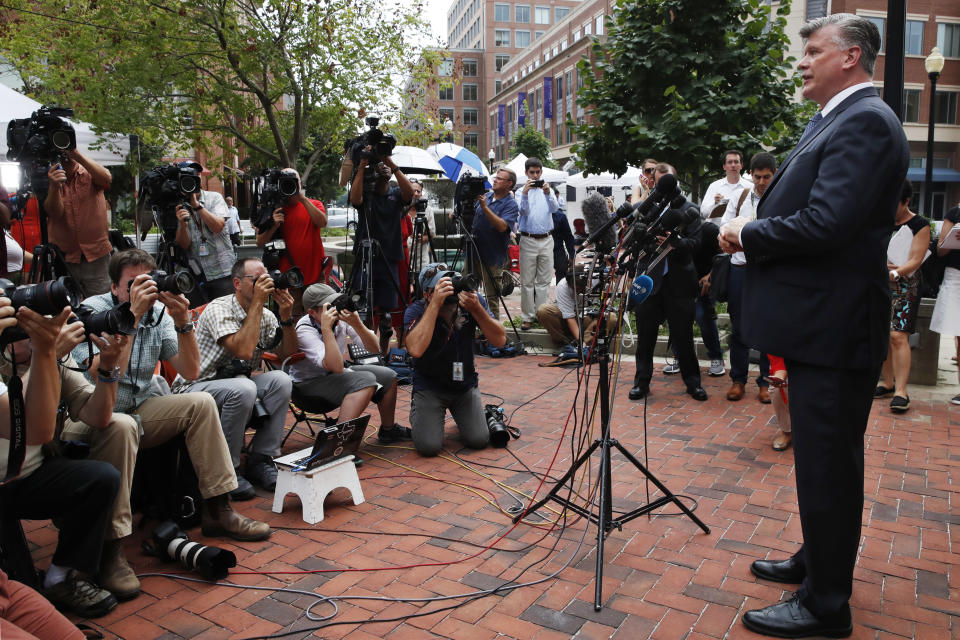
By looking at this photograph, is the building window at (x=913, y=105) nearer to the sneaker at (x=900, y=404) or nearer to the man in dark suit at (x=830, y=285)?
the sneaker at (x=900, y=404)

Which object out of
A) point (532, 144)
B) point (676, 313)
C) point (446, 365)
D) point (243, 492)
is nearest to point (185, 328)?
point (243, 492)

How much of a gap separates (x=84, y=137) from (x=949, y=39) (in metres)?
34.5

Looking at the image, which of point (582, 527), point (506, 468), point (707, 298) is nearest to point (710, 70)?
Result: point (707, 298)

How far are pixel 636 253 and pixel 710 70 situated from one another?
646cm

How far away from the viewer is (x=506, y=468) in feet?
15.4

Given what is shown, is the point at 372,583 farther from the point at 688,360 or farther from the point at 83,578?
the point at 688,360

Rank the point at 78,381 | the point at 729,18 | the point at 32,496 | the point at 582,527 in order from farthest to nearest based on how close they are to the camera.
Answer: the point at 729,18
the point at 582,527
the point at 78,381
the point at 32,496

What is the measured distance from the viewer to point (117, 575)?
3.17 metres

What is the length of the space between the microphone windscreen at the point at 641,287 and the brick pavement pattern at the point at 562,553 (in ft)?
3.72

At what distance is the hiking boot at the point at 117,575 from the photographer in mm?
3133

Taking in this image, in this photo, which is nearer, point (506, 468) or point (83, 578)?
point (83, 578)

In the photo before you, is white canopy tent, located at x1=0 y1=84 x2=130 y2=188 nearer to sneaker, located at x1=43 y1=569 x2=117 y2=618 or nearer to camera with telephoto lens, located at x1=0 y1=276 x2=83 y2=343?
sneaker, located at x1=43 y1=569 x2=117 y2=618

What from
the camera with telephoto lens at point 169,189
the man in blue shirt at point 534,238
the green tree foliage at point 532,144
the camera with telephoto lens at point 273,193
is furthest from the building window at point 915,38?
the camera with telephoto lens at point 169,189

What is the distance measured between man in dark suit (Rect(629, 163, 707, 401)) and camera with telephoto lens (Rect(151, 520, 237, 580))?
379 centimetres
